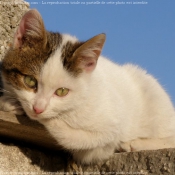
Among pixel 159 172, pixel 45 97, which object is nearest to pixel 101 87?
pixel 45 97

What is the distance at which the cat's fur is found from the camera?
→ 8.30ft

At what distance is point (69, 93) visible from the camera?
2592 mm

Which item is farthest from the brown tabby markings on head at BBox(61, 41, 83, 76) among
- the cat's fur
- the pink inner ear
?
the pink inner ear

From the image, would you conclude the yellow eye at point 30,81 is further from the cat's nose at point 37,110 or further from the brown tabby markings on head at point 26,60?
the cat's nose at point 37,110

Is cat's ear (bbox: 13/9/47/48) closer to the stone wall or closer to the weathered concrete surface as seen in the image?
the stone wall

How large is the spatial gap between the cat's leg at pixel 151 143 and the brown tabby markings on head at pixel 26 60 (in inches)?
40.9

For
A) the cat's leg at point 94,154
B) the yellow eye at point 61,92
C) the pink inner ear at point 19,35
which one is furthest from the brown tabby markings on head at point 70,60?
the cat's leg at point 94,154

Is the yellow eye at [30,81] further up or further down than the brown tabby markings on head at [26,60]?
further down

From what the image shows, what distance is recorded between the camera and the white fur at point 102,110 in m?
2.53

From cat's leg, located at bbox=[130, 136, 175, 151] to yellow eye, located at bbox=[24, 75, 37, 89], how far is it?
104cm

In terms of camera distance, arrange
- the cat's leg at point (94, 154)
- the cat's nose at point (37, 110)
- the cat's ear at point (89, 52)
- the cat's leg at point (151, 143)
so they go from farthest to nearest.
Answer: the cat's leg at point (151, 143) → the cat's leg at point (94, 154) → the cat's ear at point (89, 52) → the cat's nose at point (37, 110)

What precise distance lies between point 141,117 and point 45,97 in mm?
1136

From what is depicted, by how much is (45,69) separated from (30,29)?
32cm

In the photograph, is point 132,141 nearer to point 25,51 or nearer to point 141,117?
point 141,117
